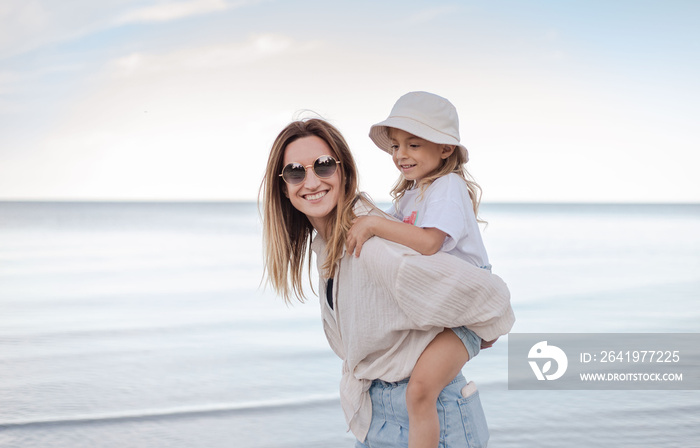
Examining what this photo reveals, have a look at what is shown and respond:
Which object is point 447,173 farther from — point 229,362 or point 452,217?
point 229,362

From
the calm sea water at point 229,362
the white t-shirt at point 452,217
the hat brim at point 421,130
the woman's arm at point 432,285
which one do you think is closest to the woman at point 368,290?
the woman's arm at point 432,285

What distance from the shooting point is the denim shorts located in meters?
1.92

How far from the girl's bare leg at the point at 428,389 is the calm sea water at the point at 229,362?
274 cm

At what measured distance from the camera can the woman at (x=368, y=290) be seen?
179 centimetres

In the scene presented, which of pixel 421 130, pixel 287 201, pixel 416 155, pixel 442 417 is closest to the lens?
pixel 442 417

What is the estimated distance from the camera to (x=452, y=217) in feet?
7.43

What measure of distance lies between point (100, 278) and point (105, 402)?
774cm

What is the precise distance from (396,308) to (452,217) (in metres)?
0.55

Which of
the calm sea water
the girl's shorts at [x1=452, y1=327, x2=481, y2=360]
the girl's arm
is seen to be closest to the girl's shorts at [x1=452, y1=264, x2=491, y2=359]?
the girl's shorts at [x1=452, y1=327, x2=481, y2=360]

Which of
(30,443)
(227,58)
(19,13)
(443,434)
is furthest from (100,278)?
(19,13)

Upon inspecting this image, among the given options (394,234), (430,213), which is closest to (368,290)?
(394,234)

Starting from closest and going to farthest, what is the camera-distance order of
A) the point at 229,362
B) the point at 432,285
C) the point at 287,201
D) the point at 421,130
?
the point at 432,285, the point at 287,201, the point at 421,130, the point at 229,362

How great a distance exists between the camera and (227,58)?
43438 mm

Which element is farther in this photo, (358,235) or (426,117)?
(426,117)
